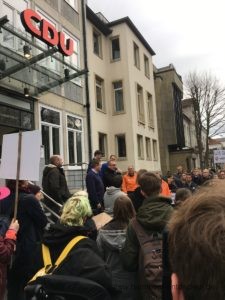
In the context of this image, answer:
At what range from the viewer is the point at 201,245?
106 cm

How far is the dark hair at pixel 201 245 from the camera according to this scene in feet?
3.40

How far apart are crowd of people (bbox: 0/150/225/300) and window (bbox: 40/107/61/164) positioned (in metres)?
9.07

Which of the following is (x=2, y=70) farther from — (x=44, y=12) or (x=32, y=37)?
(x=44, y=12)

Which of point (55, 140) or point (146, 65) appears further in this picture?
point (146, 65)

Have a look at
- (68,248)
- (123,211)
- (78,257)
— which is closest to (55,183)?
(123,211)

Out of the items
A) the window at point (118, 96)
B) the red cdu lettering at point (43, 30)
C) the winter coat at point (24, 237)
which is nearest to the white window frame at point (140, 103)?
the window at point (118, 96)

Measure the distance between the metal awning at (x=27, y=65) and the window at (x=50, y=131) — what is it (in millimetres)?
1000

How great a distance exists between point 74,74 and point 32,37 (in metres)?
2.59

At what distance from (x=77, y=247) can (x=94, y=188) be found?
4947mm

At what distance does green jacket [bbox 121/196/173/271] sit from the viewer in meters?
3.48

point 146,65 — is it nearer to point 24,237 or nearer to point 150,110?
point 150,110

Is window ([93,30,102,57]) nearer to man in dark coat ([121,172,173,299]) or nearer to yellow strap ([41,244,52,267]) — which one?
man in dark coat ([121,172,173,299])

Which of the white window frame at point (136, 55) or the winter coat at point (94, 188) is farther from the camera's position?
the white window frame at point (136, 55)

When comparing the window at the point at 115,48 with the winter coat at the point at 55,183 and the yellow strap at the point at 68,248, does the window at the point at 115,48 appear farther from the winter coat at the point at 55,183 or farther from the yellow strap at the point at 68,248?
the yellow strap at the point at 68,248
